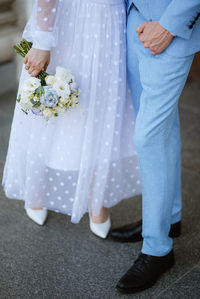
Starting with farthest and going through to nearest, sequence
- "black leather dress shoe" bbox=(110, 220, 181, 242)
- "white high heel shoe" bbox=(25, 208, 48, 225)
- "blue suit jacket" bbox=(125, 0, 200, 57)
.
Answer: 1. "white high heel shoe" bbox=(25, 208, 48, 225)
2. "black leather dress shoe" bbox=(110, 220, 181, 242)
3. "blue suit jacket" bbox=(125, 0, 200, 57)

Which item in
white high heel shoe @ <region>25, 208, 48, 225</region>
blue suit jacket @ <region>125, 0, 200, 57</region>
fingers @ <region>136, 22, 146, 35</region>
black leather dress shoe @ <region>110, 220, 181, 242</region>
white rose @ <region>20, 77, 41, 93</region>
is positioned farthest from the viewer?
white high heel shoe @ <region>25, 208, 48, 225</region>

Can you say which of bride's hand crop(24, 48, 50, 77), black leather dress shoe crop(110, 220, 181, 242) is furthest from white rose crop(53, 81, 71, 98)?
black leather dress shoe crop(110, 220, 181, 242)

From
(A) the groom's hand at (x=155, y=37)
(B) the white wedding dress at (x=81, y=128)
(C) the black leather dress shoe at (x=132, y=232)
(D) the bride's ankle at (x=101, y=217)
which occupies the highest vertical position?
(A) the groom's hand at (x=155, y=37)

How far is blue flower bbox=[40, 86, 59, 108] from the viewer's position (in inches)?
79.7

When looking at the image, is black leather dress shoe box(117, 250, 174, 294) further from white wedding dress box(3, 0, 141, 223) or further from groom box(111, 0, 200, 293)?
white wedding dress box(3, 0, 141, 223)

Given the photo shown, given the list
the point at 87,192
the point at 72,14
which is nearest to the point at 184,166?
the point at 87,192

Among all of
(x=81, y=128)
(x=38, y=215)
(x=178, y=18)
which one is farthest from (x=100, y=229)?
(x=178, y=18)

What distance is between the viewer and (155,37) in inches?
73.8

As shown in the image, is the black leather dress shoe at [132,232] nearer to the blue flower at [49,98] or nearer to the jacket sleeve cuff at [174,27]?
the blue flower at [49,98]

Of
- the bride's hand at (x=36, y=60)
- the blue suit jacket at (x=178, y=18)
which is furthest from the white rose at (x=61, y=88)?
the blue suit jacket at (x=178, y=18)

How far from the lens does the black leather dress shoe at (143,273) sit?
212 centimetres

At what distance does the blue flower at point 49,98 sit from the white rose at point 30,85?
46 mm

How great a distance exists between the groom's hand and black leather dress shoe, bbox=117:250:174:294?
966 mm

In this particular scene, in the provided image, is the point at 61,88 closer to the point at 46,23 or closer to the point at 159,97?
the point at 46,23
